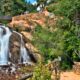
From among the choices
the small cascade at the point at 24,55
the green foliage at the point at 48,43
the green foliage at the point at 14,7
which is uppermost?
the green foliage at the point at 14,7

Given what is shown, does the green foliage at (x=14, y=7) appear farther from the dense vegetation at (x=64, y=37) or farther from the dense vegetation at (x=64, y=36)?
the dense vegetation at (x=64, y=37)

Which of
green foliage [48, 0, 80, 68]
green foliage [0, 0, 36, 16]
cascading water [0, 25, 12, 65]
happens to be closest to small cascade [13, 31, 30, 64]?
cascading water [0, 25, 12, 65]

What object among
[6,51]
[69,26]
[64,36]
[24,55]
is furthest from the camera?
[24,55]

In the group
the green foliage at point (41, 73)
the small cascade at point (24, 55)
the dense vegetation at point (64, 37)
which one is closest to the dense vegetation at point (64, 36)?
the dense vegetation at point (64, 37)

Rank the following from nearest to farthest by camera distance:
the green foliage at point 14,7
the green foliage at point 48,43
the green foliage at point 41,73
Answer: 1. the green foliage at point 41,73
2. the green foliage at point 48,43
3. the green foliage at point 14,7

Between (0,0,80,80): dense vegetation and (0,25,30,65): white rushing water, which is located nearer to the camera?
(0,0,80,80): dense vegetation

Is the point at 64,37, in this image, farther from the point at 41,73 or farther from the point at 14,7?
the point at 14,7

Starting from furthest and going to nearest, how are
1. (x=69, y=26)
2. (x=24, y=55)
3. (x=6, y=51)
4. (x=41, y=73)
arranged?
(x=24, y=55)
(x=6, y=51)
(x=69, y=26)
(x=41, y=73)

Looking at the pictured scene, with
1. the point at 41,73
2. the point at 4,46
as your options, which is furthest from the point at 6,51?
the point at 41,73

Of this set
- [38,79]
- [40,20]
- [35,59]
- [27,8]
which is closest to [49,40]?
[35,59]

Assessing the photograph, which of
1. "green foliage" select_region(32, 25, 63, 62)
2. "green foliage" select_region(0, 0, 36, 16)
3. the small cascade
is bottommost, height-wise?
the small cascade

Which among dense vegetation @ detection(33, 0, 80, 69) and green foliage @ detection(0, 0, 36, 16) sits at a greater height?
green foliage @ detection(0, 0, 36, 16)

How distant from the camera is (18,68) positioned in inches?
582

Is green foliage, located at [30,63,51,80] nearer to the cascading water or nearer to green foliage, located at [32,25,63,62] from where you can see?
green foliage, located at [32,25,63,62]
